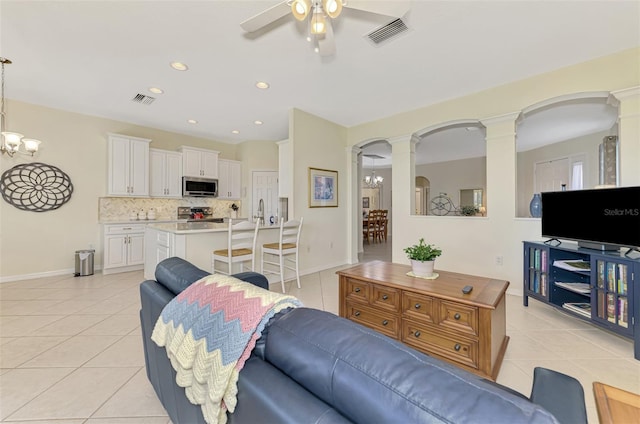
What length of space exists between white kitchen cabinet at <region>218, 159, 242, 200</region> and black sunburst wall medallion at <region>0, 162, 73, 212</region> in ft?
8.91

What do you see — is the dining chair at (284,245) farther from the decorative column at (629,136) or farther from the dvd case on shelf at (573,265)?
the decorative column at (629,136)

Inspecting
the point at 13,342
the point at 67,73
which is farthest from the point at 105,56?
the point at 13,342

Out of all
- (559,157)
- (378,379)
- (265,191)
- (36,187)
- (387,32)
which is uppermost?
(387,32)

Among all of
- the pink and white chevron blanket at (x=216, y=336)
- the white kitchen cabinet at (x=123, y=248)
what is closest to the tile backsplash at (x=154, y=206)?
the white kitchen cabinet at (x=123, y=248)

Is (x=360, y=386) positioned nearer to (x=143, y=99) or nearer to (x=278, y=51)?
(x=278, y=51)

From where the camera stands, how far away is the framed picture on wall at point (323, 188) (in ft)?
15.4

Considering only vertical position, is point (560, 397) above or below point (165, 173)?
below

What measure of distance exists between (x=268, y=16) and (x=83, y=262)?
491 centimetres

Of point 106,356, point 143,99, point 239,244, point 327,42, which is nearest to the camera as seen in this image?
point 106,356

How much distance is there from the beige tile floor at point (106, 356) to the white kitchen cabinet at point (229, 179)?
3512 mm

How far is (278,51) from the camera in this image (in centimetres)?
281

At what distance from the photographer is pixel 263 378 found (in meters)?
0.68

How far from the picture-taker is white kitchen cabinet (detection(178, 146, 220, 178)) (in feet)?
18.8

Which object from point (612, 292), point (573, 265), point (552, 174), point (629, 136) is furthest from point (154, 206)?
point (552, 174)
